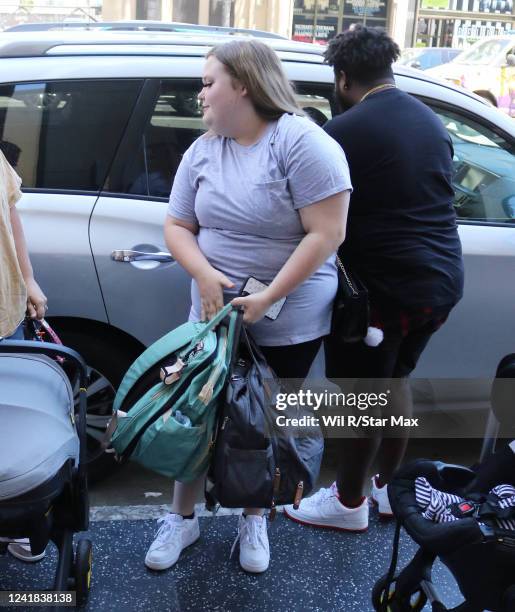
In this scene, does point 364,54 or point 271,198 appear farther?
point 364,54

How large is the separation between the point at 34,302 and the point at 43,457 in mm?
732

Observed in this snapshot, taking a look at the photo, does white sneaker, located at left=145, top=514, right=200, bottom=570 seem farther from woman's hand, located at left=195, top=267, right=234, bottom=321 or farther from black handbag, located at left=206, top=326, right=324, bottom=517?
woman's hand, located at left=195, top=267, right=234, bottom=321

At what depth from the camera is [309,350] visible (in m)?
2.44

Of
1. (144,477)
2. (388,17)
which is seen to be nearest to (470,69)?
(388,17)

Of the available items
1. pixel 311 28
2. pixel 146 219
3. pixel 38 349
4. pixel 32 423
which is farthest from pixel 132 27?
pixel 311 28

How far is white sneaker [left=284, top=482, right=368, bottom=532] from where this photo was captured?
2.80 metres

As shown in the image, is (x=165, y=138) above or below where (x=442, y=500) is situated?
above

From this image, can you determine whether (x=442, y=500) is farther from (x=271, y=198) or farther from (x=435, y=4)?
(x=435, y=4)

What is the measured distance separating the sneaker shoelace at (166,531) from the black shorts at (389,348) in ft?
2.45

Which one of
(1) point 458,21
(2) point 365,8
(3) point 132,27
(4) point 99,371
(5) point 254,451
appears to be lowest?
(1) point 458,21

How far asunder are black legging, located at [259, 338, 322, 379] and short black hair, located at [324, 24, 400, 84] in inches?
34.1

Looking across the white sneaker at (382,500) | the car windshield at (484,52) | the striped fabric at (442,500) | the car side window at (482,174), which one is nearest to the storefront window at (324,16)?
the car windshield at (484,52)

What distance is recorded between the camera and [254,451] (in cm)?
211

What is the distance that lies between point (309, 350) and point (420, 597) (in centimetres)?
81
